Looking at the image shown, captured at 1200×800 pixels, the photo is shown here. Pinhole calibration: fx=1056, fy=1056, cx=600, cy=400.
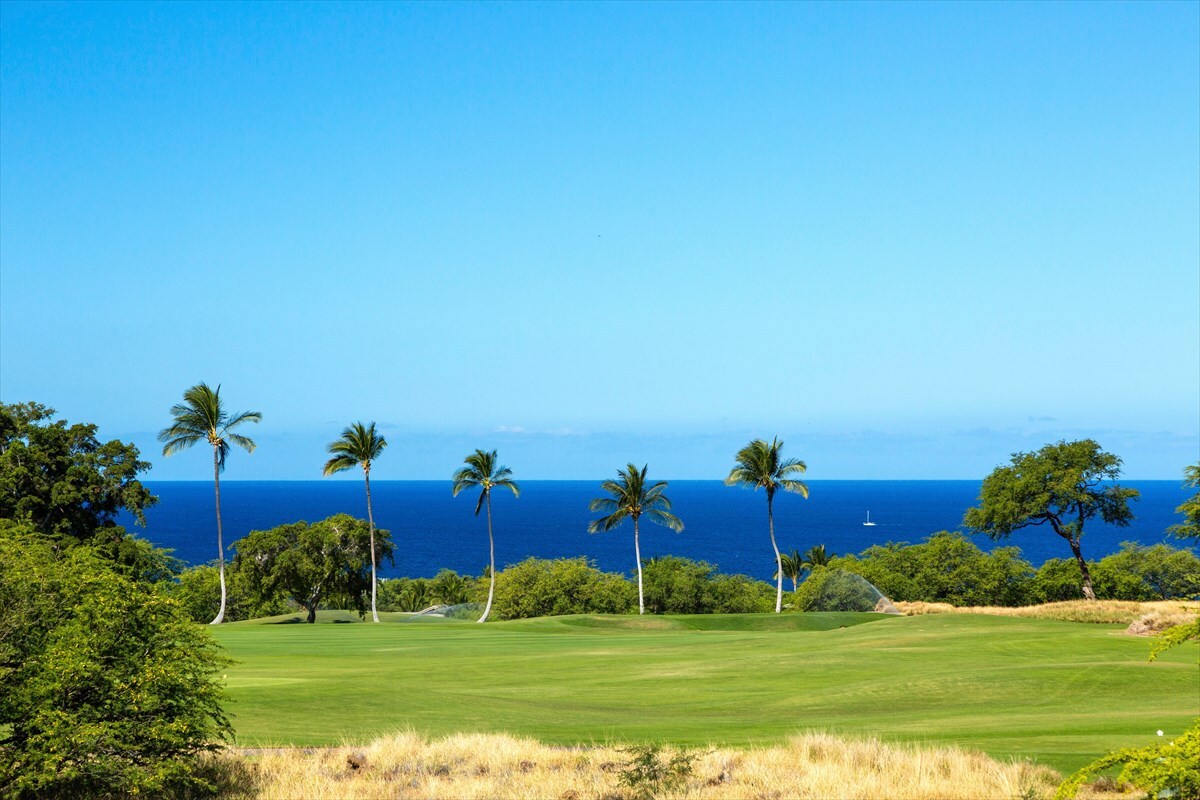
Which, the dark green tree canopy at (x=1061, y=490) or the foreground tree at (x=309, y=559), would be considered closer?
the dark green tree canopy at (x=1061, y=490)

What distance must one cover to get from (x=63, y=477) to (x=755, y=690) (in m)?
39.8

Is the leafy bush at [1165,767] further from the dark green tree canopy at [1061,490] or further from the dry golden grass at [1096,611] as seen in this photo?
the dark green tree canopy at [1061,490]

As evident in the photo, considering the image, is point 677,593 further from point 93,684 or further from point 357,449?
point 93,684

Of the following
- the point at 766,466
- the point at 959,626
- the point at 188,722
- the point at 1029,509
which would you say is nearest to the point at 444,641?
the point at 959,626

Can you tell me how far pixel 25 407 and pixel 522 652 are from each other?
31137mm

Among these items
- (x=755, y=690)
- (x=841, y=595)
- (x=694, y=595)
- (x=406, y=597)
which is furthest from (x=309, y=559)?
(x=755, y=690)

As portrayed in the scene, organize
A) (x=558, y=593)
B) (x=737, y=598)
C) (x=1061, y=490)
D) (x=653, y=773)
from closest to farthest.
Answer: (x=653, y=773), (x=1061, y=490), (x=558, y=593), (x=737, y=598)

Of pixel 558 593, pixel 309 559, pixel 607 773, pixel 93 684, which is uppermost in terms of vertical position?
pixel 309 559

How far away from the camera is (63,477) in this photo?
51.1 meters

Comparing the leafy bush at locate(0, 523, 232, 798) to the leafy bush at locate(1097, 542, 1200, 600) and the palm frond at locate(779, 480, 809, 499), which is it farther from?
the leafy bush at locate(1097, 542, 1200, 600)

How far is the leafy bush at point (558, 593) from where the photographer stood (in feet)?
242

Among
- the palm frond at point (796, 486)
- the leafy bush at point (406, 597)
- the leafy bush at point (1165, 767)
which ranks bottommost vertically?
the leafy bush at point (406, 597)

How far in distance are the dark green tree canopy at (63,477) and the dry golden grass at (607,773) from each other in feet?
126

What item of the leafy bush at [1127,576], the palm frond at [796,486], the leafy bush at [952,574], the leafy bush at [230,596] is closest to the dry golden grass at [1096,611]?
the palm frond at [796,486]
